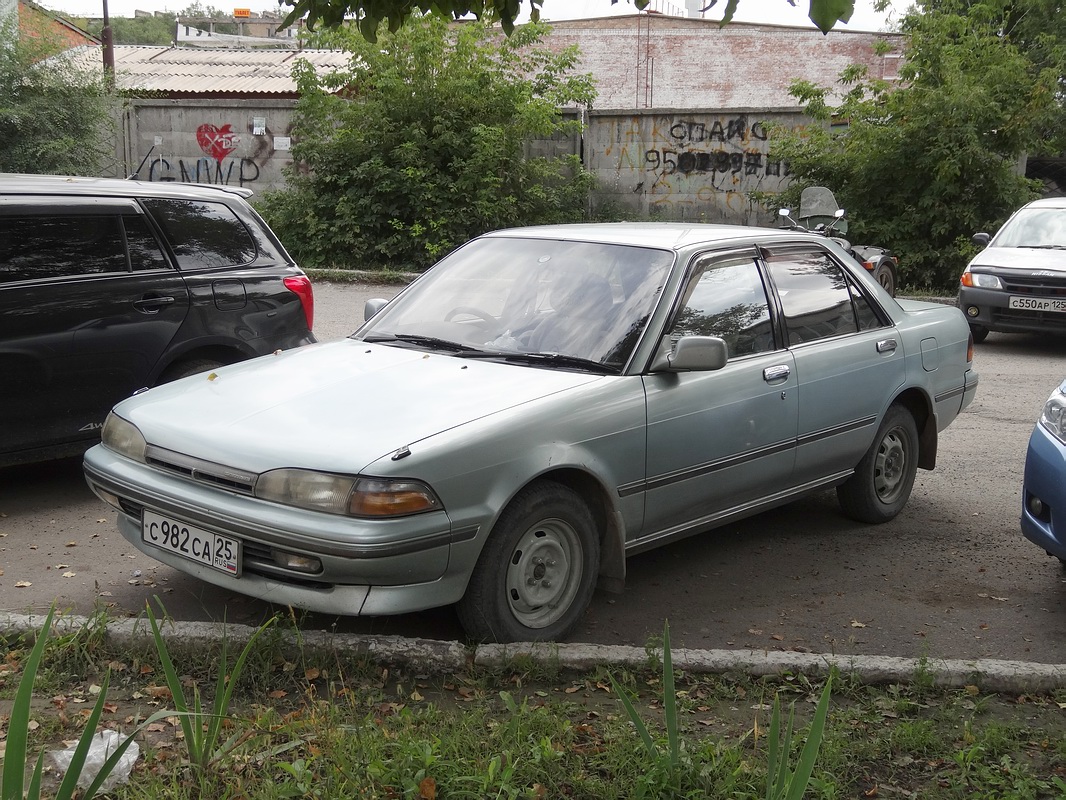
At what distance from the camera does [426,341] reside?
16.6 feet

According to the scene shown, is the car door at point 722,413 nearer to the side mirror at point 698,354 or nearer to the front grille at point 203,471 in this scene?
the side mirror at point 698,354

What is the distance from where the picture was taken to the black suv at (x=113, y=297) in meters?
5.86

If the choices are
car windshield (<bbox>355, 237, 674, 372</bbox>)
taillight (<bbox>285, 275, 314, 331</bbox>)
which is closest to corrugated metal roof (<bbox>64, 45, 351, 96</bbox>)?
taillight (<bbox>285, 275, 314, 331</bbox>)

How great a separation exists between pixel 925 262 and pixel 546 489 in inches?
547

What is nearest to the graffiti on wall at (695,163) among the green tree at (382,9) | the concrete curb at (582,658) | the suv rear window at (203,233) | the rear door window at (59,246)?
the suv rear window at (203,233)

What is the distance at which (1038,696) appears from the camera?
4.00 m

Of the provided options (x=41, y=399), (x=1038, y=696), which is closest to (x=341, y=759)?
(x=1038, y=696)

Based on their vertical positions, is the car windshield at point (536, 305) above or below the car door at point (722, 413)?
above

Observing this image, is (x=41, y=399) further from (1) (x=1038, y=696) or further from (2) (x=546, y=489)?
(1) (x=1038, y=696)

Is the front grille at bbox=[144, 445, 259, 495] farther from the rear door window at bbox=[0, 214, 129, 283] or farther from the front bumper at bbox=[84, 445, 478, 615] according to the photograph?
the rear door window at bbox=[0, 214, 129, 283]

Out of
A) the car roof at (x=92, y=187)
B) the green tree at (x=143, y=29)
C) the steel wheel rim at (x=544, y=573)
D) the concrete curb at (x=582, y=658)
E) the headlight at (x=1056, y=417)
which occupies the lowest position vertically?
the concrete curb at (x=582, y=658)

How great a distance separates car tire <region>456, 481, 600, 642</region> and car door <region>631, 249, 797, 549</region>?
39 cm

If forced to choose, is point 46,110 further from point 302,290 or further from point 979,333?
point 979,333

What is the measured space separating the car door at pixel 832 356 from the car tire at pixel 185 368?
3393 mm
